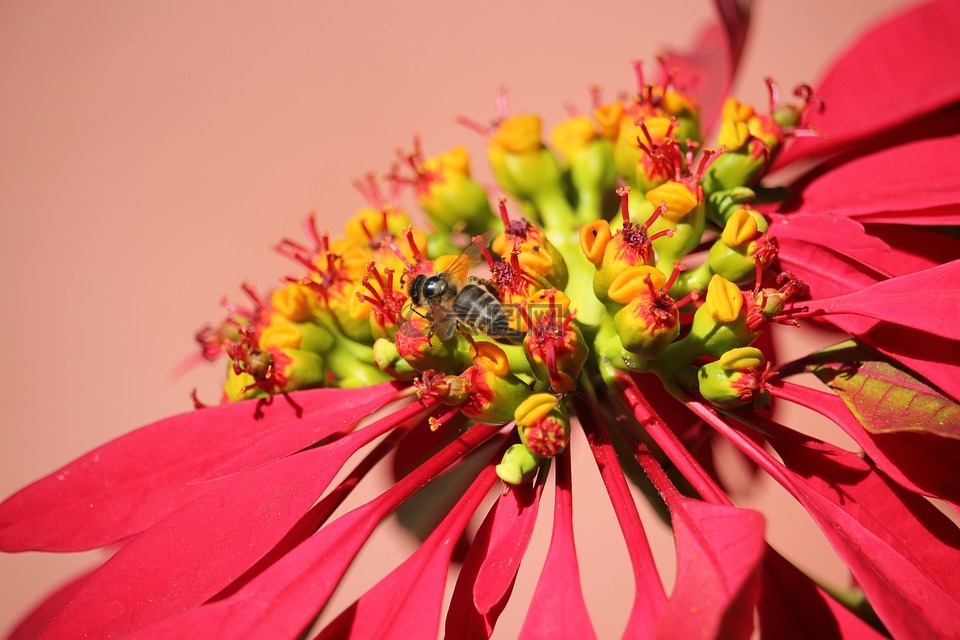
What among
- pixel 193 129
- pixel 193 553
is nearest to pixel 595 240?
pixel 193 553

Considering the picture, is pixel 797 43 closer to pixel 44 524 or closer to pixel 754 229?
pixel 754 229

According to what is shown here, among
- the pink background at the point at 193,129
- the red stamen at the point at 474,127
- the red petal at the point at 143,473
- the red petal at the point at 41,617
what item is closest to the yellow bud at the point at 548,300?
the red petal at the point at 143,473

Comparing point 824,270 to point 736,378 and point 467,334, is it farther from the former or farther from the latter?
point 467,334

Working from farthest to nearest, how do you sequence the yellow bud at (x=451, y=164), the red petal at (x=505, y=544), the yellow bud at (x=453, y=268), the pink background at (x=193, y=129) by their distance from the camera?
1. the pink background at (x=193, y=129)
2. the yellow bud at (x=451, y=164)
3. the yellow bud at (x=453, y=268)
4. the red petal at (x=505, y=544)

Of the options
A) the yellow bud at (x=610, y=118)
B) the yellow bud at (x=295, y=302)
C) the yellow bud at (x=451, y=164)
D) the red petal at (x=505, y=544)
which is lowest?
the red petal at (x=505, y=544)

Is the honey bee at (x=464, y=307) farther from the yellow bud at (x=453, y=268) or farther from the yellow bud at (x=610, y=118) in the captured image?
the yellow bud at (x=610, y=118)
